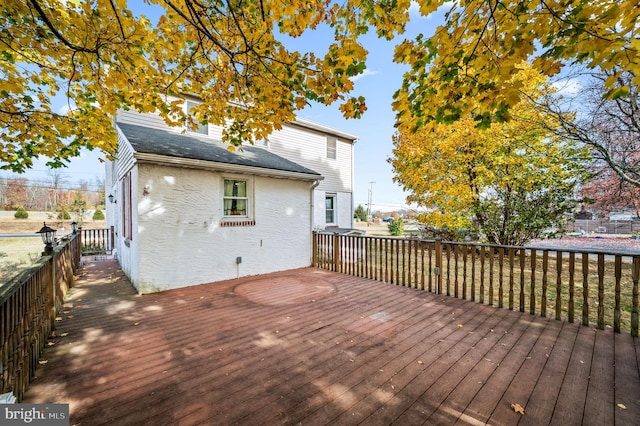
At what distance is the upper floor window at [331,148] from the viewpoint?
13641mm

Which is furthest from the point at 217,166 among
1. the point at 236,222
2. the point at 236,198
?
the point at 236,222

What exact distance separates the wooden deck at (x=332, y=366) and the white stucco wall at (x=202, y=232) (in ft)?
3.81

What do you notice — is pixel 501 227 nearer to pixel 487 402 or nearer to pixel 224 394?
pixel 487 402

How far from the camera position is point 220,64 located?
4500mm

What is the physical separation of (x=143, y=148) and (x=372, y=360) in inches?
234

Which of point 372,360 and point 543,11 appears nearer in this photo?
point 543,11

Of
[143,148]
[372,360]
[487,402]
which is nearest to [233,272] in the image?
[143,148]

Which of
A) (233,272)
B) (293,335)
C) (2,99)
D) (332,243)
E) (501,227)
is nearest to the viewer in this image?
(293,335)

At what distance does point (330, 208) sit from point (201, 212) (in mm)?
7842

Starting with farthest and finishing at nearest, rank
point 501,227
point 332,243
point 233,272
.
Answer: point 501,227 < point 332,243 < point 233,272

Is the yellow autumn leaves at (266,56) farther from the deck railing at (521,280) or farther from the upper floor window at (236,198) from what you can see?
the deck railing at (521,280)

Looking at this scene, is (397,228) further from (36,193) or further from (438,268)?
(36,193)
